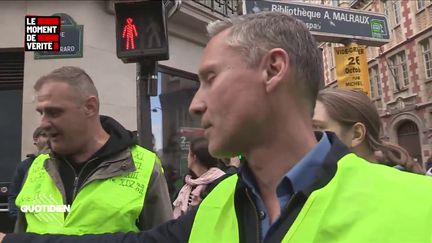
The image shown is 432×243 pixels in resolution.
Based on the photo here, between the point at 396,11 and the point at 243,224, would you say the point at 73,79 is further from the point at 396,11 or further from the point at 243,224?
the point at 396,11

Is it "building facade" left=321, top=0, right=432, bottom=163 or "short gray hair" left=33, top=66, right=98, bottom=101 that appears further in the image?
"building facade" left=321, top=0, right=432, bottom=163

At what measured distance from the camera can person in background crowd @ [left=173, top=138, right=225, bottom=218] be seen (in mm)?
4188

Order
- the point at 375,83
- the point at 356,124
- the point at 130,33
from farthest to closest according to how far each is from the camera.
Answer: the point at 375,83 → the point at 130,33 → the point at 356,124

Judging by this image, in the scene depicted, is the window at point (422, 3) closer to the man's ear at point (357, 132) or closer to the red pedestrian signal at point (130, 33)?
the red pedestrian signal at point (130, 33)

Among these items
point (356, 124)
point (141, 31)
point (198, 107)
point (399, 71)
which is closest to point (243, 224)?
point (198, 107)

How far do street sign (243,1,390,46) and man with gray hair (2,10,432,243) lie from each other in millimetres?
3995

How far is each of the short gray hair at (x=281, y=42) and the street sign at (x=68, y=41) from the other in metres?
6.53

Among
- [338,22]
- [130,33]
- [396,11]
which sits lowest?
[130,33]

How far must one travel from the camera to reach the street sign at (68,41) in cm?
731

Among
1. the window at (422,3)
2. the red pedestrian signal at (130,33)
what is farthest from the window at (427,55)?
the red pedestrian signal at (130,33)

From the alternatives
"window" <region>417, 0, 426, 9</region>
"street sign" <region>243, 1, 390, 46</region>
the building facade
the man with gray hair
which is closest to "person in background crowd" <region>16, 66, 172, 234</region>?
the man with gray hair

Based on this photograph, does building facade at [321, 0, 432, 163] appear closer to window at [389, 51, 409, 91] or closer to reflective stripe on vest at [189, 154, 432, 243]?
window at [389, 51, 409, 91]

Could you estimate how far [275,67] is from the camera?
1241 millimetres

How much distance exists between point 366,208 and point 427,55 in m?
27.4
